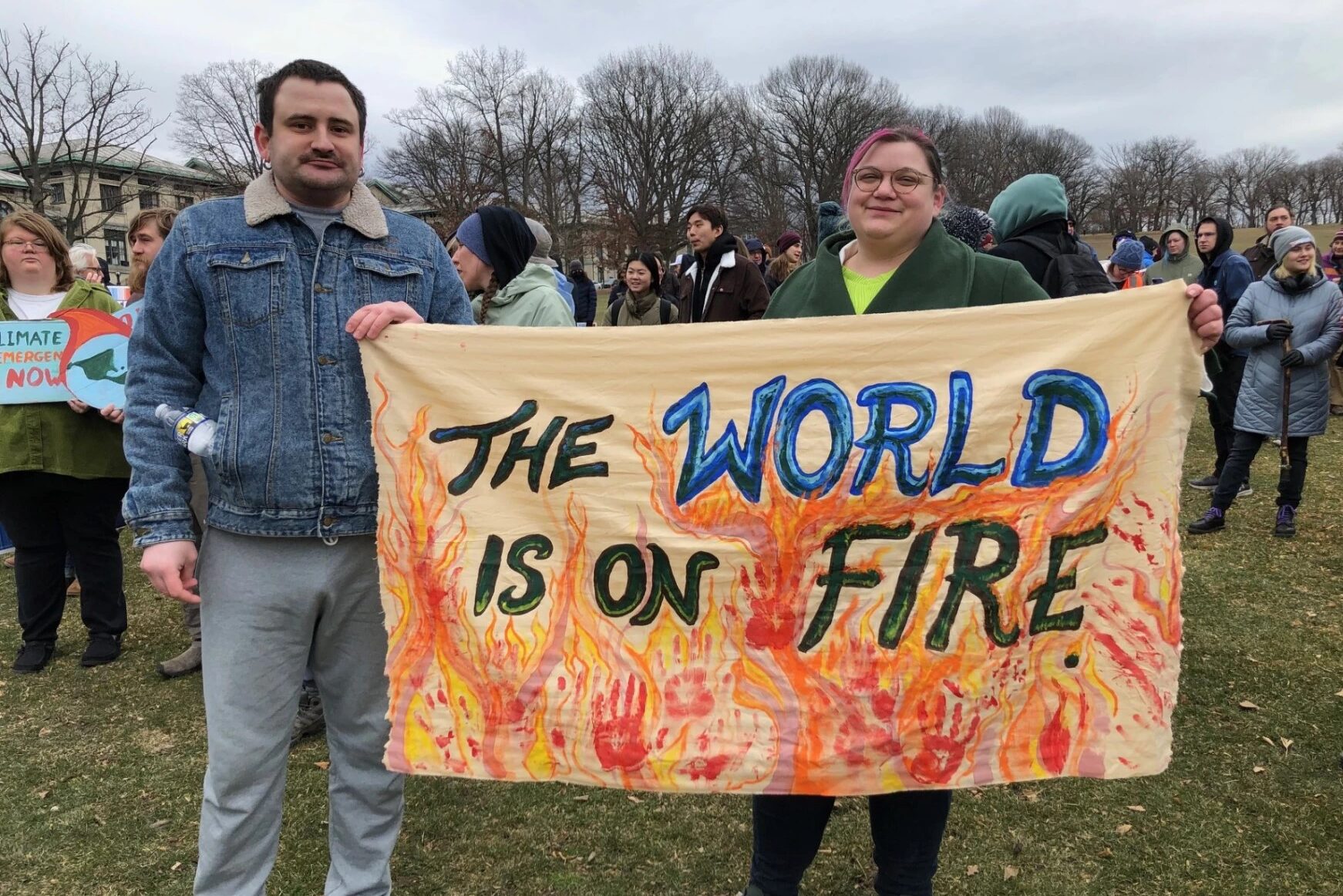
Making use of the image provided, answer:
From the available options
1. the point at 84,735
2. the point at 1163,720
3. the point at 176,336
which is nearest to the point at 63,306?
the point at 84,735

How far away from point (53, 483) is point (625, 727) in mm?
3711

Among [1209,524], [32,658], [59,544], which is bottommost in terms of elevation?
[32,658]

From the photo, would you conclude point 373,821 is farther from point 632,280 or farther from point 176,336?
point 632,280

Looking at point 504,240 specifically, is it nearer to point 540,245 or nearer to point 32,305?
point 540,245

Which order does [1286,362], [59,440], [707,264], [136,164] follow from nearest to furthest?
[59,440] → [1286,362] → [707,264] → [136,164]

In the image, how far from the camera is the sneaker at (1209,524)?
602 centimetres

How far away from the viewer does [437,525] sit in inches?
83.4

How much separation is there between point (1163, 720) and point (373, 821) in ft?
6.60

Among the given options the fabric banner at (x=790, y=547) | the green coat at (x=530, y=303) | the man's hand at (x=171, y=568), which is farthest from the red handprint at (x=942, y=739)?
the green coat at (x=530, y=303)

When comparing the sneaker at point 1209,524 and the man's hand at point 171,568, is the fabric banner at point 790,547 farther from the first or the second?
the sneaker at point 1209,524

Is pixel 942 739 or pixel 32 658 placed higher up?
pixel 942 739

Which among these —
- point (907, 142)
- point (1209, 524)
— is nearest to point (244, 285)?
point (907, 142)

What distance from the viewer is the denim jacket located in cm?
194

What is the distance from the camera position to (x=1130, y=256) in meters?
9.16
